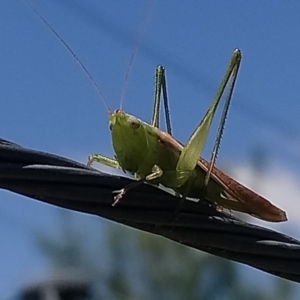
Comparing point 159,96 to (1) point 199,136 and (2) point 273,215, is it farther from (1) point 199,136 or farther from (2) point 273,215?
(2) point 273,215

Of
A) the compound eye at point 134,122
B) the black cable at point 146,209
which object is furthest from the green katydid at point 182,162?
the black cable at point 146,209

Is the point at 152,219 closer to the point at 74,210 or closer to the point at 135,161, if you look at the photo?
the point at 74,210

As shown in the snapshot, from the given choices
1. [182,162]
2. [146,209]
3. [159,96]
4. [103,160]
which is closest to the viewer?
[146,209]

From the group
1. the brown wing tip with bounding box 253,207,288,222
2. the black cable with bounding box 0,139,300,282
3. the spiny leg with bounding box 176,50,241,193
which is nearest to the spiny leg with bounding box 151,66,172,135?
the spiny leg with bounding box 176,50,241,193

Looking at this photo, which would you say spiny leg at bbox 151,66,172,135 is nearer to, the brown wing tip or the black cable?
the brown wing tip

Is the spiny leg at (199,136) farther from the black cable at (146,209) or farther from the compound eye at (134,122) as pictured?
the black cable at (146,209)

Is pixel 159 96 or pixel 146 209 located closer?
pixel 146 209

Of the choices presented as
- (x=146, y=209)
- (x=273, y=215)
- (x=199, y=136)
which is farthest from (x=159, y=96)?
(x=146, y=209)
